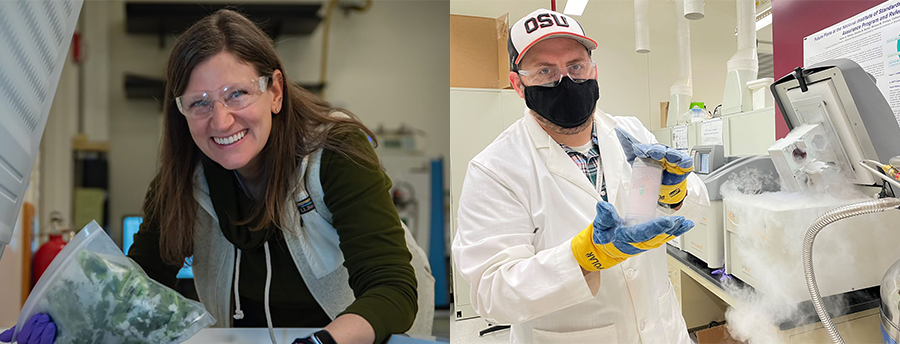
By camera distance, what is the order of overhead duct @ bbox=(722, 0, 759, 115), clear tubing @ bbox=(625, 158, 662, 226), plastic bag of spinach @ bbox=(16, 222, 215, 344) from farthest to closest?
overhead duct @ bbox=(722, 0, 759, 115), clear tubing @ bbox=(625, 158, 662, 226), plastic bag of spinach @ bbox=(16, 222, 215, 344)

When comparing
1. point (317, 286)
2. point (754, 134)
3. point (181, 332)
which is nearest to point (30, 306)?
point (181, 332)

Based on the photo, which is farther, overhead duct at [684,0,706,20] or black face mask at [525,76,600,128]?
overhead duct at [684,0,706,20]

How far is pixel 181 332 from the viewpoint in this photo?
812 mm

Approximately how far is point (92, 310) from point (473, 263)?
73 centimetres

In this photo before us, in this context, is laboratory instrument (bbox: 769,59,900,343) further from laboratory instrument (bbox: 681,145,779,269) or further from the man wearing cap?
the man wearing cap

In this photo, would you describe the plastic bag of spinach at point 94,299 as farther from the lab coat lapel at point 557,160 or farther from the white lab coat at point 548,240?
the lab coat lapel at point 557,160

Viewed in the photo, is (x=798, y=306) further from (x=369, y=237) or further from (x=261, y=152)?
(x=261, y=152)

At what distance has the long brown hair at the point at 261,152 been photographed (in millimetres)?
925

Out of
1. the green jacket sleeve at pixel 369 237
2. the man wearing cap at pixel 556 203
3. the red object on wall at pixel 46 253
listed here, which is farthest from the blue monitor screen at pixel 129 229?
the man wearing cap at pixel 556 203

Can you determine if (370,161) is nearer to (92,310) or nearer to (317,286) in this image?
(317,286)

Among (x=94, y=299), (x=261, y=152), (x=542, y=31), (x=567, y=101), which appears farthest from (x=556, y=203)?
(x=94, y=299)

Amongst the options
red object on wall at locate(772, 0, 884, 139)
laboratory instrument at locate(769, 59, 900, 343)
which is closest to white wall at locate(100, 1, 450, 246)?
laboratory instrument at locate(769, 59, 900, 343)

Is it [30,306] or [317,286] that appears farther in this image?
[317,286]

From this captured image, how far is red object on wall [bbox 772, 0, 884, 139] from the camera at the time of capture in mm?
1387
